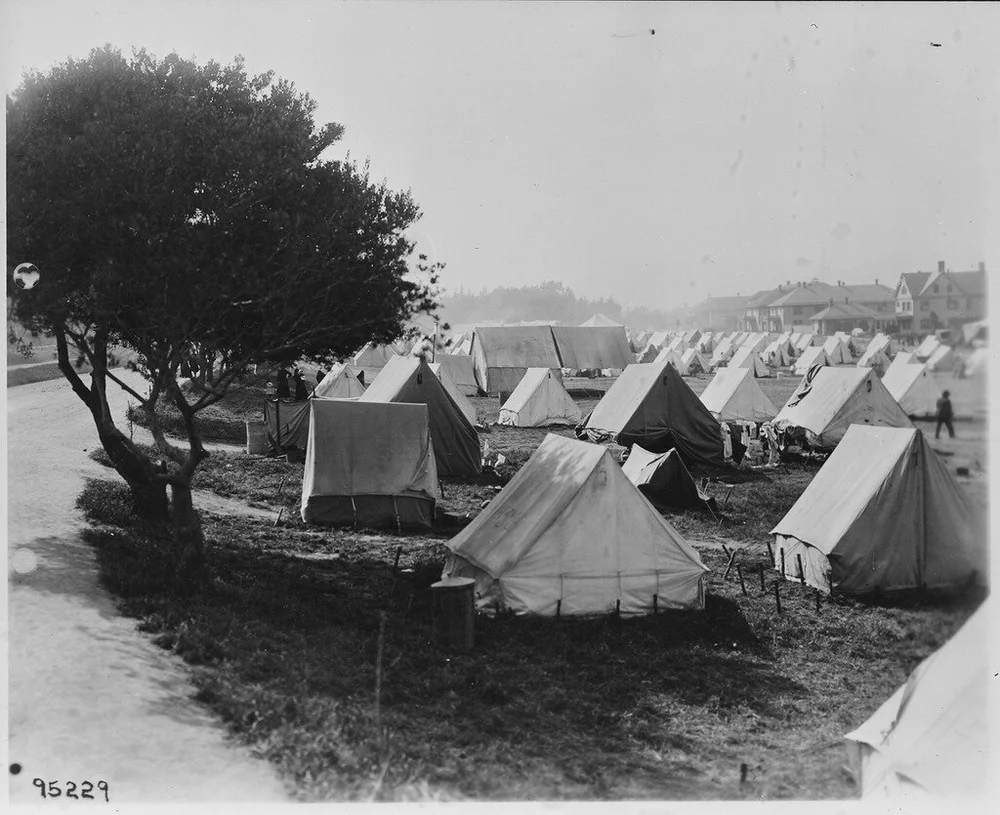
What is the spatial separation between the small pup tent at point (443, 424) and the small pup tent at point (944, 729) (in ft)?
50.2

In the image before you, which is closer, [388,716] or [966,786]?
[966,786]

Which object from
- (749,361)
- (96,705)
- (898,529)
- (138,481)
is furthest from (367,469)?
(749,361)

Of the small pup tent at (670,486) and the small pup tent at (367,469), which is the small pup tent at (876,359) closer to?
the small pup tent at (670,486)

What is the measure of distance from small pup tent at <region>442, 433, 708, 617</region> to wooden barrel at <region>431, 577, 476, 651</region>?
3.30ft

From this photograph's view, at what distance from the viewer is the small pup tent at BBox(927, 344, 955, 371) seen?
275 inches

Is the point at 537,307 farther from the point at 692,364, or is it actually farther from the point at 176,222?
the point at 176,222

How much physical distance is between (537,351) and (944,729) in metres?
38.7

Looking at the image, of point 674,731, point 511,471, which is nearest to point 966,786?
point 674,731

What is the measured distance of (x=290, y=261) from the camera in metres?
11.3

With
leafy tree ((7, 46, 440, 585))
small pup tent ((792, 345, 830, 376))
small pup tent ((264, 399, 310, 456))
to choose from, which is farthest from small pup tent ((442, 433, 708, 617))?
small pup tent ((792, 345, 830, 376))

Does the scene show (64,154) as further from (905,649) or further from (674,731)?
(905,649)

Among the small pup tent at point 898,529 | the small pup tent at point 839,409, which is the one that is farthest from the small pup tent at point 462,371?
the small pup tent at point 898,529

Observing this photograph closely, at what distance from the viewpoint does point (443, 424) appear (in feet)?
69.5

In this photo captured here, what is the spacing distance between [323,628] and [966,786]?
7.07 meters
